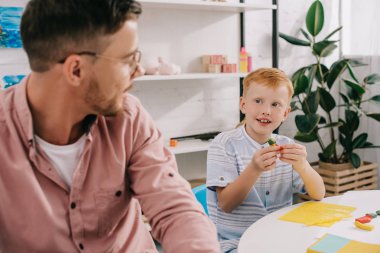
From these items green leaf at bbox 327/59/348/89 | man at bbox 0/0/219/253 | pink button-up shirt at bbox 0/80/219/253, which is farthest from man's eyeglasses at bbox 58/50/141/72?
green leaf at bbox 327/59/348/89

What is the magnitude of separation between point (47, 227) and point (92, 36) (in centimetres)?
48

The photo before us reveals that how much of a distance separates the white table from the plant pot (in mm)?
2026

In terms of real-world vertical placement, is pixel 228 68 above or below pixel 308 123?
above

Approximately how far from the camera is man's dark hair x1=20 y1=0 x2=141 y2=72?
1.06 metres

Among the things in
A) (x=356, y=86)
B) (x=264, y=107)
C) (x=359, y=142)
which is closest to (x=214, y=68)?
(x=356, y=86)

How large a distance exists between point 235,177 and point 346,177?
1994 mm

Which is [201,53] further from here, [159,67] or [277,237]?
[277,237]

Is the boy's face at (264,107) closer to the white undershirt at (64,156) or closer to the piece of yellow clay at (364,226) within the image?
the piece of yellow clay at (364,226)

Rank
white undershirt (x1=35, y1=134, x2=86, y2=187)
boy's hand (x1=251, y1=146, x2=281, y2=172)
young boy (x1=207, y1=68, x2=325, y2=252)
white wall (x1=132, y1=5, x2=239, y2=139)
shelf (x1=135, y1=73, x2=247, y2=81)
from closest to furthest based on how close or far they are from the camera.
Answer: white undershirt (x1=35, y1=134, x2=86, y2=187) < boy's hand (x1=251, y1=146, x2=281, y2=172) < young boy (x1=207, y1=68, x2=325, y2=252) < shelf (x1=135, y1=73, x2=247, y2=81) < white wall (x1=132, y1=5, x2=239, y2=139)

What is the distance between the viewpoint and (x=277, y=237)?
1.28m

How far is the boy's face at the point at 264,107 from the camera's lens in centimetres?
175

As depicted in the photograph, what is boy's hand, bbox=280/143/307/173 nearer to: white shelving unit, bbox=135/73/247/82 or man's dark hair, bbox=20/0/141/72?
man's dark hair, bbox=20/0/141/72

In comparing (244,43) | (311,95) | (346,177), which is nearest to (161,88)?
(244,43)

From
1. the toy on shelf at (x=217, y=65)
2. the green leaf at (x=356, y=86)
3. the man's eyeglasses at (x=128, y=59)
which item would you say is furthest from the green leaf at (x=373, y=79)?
the man's eyeglasses at (x=128, y=59)
